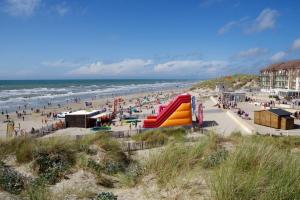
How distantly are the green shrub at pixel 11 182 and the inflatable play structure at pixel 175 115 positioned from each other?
17.3 meters

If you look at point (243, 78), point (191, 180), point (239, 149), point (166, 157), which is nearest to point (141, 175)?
point (166, 157)

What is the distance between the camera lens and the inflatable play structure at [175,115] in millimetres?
24653

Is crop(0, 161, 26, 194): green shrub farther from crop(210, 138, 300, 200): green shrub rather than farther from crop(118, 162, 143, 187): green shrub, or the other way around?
crop(210, 138, 300, 200): green shrub

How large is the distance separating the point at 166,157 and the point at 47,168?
353 cm

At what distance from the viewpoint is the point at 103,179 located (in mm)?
7977

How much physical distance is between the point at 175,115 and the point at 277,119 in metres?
8.60

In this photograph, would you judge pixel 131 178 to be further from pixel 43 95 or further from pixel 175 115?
pixel 43 95

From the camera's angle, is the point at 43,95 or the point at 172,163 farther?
the point at 43,95

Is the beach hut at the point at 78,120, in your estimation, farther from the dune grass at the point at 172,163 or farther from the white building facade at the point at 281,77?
the white building facade at the point at 281,77

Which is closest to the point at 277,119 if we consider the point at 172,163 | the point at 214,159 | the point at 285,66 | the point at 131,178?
the point at 214,159

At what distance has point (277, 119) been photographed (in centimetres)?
2542

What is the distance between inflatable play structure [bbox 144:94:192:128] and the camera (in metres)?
24.7

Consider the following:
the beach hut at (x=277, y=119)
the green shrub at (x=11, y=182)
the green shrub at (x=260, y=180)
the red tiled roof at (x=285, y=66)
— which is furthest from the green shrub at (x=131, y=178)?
the red tiled roof at (x=285, y=66)

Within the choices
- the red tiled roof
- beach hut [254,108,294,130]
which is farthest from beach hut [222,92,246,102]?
the red tiled roof
